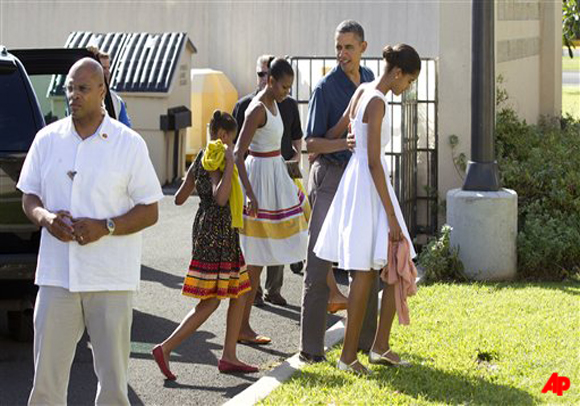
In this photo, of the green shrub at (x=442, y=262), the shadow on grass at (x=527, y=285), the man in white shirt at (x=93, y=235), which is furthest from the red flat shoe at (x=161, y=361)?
the green shrub at (x=442, y=262)

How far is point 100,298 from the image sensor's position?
16.8ft

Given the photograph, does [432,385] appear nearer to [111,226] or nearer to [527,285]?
[111,226]

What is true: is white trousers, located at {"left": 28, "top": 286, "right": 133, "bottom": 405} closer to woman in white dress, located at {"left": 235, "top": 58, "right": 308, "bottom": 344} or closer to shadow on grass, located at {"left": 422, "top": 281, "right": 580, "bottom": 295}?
woman in white dress, located at {"left": 235, "top": 58, "right": 308, "bottom": 344}

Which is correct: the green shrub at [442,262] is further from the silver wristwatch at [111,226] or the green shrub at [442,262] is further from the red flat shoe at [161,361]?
the silver wristwatch at [111,226]

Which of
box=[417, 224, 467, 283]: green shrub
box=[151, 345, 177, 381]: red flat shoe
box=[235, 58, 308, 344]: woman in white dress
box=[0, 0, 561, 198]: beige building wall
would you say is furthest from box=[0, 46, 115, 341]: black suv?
box=[0, 0, 561, 198]: beige building wall

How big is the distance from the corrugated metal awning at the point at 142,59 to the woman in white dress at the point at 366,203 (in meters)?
9.98

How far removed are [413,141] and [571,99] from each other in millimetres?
19706

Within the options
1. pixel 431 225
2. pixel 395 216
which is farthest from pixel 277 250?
pixel 431 225

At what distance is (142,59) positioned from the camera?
17156 mm

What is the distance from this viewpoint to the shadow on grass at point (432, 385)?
21.1 feet

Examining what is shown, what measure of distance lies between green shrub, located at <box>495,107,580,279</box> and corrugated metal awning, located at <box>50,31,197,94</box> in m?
5.99

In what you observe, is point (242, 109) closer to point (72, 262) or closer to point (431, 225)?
point (431, 225)

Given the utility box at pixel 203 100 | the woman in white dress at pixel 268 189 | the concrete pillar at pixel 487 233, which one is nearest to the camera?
the woman in white dress at pixel 268 189

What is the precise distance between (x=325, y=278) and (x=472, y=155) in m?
3.22
